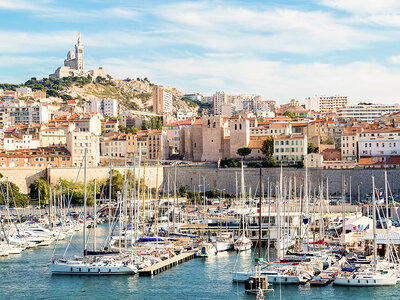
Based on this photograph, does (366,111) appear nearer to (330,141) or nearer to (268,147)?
(330,141)

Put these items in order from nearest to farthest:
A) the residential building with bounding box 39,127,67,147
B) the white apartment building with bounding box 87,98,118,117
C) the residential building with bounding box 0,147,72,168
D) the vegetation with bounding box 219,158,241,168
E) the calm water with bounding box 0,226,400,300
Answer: the calm water with bounding box 0,226,400,300 → the residential building with bounding box 0,147,72,168 → the vegetation with bounding box 219,158,241,168 → the residential building with bounding box 39,127,67,147 → the white apartment building with bounding box 87,98,118,117

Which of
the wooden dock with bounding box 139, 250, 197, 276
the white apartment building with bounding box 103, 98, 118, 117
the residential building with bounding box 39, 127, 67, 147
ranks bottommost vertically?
the wooden dock with bounding box 139, 250, 197, 276

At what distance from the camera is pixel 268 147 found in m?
61.9

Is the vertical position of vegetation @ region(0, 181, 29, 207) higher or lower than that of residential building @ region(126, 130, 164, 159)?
lower

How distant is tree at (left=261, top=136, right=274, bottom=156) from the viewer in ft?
203

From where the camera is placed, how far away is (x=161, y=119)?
9019 centimetres

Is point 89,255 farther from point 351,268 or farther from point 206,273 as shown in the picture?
point 351,268

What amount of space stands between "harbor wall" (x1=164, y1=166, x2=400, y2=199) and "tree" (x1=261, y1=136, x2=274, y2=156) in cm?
327

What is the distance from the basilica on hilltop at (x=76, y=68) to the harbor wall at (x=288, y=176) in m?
66.3

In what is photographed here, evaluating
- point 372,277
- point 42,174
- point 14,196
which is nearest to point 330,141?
point 42,174

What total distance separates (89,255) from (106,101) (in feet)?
247

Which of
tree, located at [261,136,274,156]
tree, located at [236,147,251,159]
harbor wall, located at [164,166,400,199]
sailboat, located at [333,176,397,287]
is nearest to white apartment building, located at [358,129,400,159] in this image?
harbor wall, located at [164,166,400,199]

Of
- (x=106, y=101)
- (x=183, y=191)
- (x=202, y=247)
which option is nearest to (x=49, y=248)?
(x=202, y=247)

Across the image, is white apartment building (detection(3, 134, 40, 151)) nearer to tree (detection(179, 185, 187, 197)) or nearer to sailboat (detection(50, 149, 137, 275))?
tree (detection(179, 185, 187, 197))
